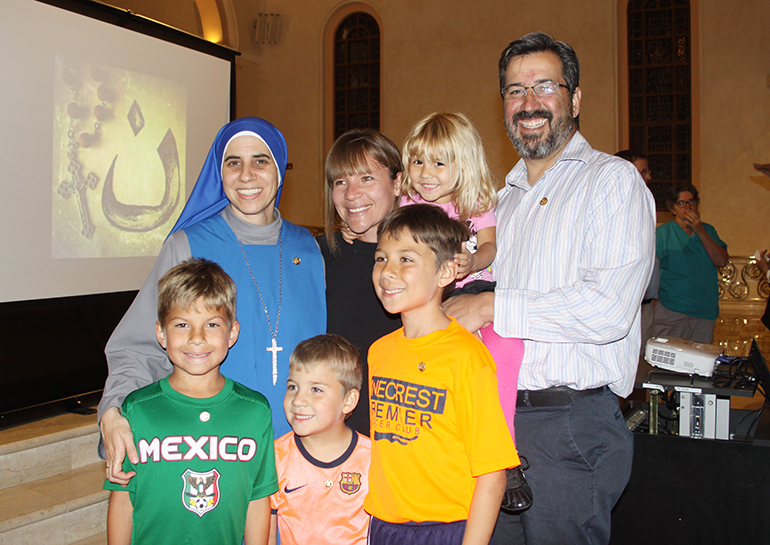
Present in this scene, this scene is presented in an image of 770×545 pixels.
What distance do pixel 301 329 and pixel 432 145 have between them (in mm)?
862

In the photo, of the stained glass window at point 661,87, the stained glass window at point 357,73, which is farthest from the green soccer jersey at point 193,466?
the stained glass window at point 357,73

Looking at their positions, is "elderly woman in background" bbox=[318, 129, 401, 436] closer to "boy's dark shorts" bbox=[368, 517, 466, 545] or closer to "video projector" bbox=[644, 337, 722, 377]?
"boy's dark shorts" bbox=[368, 517, 466, 545]

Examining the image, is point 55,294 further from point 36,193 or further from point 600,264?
point 600,264

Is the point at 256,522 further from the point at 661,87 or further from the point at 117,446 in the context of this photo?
the point at 661,87

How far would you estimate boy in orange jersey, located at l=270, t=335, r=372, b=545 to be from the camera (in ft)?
→ 5.93

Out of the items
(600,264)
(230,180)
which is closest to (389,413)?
(600,264)

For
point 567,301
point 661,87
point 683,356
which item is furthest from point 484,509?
point 661,87

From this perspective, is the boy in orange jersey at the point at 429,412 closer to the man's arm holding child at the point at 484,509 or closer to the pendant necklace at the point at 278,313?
the man's arm holding child at the point at 484,509

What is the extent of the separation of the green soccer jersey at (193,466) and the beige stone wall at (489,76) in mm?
10082

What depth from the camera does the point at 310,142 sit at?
44.0 feet

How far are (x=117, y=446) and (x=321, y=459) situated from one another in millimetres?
592

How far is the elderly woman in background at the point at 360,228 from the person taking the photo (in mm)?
2053

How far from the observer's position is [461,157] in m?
2.25

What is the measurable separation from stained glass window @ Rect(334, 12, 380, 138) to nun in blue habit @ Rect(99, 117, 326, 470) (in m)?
11.4
